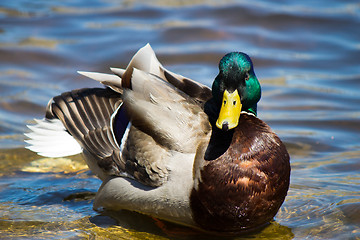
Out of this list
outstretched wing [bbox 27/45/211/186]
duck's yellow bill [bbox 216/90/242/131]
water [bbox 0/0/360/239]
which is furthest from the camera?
water [bbox 0/0/360/239]

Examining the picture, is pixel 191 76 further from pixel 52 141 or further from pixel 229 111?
pixel 229 111

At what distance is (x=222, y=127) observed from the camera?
11.6 feet

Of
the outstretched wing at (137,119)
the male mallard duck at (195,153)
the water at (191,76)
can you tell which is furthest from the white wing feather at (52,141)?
the water at (191,76)

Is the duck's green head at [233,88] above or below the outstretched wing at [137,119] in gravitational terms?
above

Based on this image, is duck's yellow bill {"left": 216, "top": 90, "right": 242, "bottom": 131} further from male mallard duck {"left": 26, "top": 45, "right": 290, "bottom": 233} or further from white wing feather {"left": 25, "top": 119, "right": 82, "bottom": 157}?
white wing feather {"left": 25, "top": 119, "right": 82, "bottom": 157}

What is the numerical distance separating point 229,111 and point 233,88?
235mm

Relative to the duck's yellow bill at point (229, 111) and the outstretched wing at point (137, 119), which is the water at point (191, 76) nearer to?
the outstretched wing at point (137, 119)

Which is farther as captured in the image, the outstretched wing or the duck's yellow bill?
the outstretched wing

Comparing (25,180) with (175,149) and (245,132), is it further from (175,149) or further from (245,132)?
(245,132)

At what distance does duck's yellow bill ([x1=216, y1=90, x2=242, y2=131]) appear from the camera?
11.6ft

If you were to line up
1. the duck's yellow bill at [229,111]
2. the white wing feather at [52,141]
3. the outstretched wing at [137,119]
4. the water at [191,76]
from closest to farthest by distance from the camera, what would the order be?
the duck's yellow bill at [229,111]
the outstretched wing at [137,119]
the water at [191,76]
the white wing feather at [52,141]

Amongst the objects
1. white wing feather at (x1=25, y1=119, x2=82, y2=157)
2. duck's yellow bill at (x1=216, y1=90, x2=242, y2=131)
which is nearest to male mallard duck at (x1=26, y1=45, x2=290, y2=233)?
duck's yellow bill at (x1=216, y1=90, x2=242, y2=131)

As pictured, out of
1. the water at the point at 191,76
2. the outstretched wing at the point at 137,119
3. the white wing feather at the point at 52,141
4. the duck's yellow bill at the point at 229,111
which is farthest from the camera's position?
the white wing feather at the point at 52,141

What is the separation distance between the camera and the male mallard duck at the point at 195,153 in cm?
364
